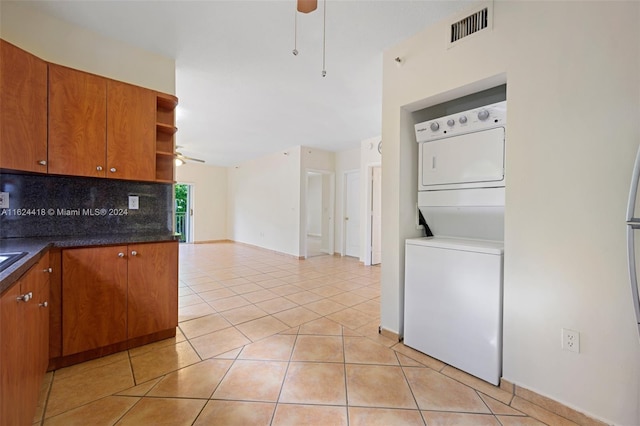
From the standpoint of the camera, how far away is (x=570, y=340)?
1401 millimetres

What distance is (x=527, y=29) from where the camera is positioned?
1.55 metres

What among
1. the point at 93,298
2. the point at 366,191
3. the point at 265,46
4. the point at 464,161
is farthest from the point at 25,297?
the point at 366,191

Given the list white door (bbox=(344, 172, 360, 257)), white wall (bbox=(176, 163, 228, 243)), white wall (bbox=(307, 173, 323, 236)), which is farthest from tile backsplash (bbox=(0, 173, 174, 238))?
white wall (bbox=(307, 173, 323, 236))

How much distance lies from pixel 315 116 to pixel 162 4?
233 centimetres

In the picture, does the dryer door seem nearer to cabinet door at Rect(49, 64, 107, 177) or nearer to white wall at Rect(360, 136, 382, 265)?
cabinet door at Rect(49, 64, 107, 177)

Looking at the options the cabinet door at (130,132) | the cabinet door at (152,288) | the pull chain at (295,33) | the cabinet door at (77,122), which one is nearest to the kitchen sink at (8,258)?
the cabinet door at (152,288)

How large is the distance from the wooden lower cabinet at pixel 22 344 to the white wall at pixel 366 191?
4.54 m

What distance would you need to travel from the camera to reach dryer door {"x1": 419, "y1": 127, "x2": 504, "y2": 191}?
175cm

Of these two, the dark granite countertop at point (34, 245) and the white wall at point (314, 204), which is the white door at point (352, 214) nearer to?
the white wall at point (314, 204)

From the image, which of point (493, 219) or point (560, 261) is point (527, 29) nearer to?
point (493, 219)

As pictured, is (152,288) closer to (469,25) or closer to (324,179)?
(469,25)

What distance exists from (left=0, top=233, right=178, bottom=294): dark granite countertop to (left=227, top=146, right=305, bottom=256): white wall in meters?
3.85

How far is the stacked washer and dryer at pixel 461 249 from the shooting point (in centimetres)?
169

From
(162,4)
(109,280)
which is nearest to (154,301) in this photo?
(109,280)
